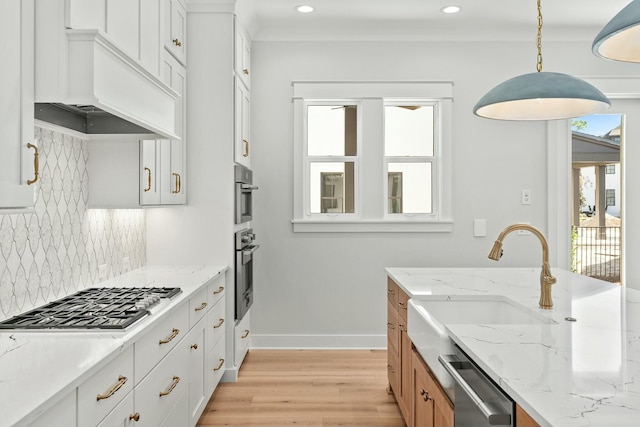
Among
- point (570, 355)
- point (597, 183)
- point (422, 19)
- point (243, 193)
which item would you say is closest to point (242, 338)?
point (243, 193)

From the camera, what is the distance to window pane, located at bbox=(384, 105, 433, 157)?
13.9 ft

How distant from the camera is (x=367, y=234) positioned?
4141 millimetres

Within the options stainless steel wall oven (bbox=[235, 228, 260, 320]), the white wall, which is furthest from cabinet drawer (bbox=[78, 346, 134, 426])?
the white wall

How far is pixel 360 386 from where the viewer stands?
3.29 meters

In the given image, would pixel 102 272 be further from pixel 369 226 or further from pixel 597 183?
pixel 597 183

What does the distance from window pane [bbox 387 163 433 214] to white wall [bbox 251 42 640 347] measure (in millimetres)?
243

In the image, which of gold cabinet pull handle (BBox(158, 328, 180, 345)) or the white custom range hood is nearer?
the white custom range hood

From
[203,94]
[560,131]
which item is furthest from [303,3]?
[560,131]

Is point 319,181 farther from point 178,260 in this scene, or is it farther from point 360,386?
point 360,386

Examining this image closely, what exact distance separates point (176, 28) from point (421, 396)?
2.59 meters

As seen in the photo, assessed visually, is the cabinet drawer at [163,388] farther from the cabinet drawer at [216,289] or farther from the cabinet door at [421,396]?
the cabinet door at [421,396]

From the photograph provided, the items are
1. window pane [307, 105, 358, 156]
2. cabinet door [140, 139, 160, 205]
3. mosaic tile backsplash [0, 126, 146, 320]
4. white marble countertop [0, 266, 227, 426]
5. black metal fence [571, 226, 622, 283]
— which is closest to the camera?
white marble countertop [0, 266, 227, 426]

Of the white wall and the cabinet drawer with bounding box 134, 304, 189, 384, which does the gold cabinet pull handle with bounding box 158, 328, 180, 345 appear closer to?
the cabinet drawer with bounding box 134, 304, 189, 384

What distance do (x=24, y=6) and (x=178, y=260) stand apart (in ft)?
7.05
